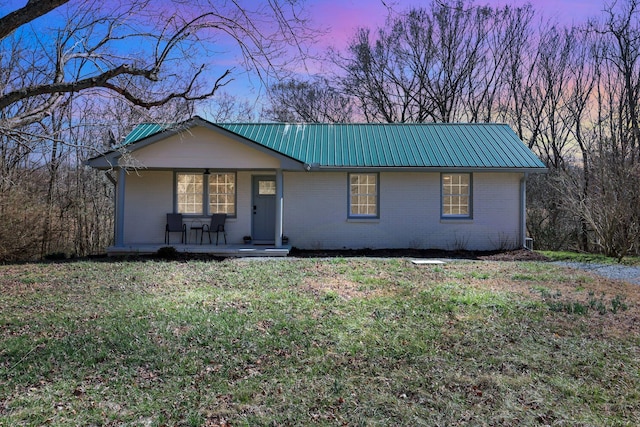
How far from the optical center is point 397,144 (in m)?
15.8

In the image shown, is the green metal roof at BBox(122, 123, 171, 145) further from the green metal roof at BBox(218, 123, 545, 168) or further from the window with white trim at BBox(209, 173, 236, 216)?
the window with white trim at BBox(209, 173, 236, 216)

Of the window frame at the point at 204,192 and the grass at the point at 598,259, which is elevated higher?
the window frame at the point at 204,192

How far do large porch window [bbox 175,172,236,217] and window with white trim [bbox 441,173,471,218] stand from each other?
7.01m

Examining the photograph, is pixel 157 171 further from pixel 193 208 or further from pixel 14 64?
pixel 14 64

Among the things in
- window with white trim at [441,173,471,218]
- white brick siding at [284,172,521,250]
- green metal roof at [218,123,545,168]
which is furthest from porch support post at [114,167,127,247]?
window with white trim at [441,173,471,218]

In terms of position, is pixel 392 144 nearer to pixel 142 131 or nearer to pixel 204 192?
pixel 204 192

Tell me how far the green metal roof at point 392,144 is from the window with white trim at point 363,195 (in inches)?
25.2

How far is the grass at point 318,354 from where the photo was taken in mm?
3746

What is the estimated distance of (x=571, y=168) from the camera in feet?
77.6

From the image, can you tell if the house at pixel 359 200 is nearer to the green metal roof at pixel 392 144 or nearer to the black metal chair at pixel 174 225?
the green metal roof at pixel 392 144

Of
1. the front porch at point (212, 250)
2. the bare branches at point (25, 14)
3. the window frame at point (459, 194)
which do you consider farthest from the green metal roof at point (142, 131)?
the bare branches at point (25, 14)

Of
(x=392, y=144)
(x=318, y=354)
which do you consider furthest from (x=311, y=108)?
(x=318, y=354)

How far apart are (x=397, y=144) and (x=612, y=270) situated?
25.0 ft

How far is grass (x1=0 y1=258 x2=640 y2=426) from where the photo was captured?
375cm
